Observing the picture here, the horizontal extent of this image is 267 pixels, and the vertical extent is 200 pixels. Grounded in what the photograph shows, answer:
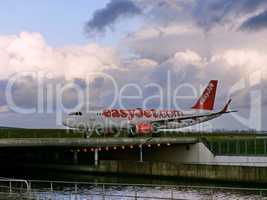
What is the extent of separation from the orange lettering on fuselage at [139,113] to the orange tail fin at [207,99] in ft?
28.8

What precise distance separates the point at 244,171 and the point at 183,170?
9.28 metres

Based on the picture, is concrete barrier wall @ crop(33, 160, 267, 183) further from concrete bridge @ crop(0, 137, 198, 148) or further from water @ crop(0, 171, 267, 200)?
concrete bridge @ crop(0, 137, 198, 148)

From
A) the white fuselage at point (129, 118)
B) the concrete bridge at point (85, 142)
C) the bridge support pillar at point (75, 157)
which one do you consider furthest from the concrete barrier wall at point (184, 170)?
the white fuselage at point (129, 118)

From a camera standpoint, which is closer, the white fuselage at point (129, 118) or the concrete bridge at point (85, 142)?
the concrete bridge at point (85, 142)

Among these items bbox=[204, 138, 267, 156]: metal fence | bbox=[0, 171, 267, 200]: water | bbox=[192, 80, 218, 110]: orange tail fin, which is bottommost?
bbox=[0, 171, 267, 200]: water

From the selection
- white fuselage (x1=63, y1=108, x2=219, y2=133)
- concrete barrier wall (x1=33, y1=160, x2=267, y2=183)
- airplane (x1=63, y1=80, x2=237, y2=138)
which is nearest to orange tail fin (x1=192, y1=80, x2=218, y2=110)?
airplane (x1=63, y1=80, x2=237, y2=138)

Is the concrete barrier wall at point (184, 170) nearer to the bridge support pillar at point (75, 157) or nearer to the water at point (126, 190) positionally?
the water at point (126, 190)

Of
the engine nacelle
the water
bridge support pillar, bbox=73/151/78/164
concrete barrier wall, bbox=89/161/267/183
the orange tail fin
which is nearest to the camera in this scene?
the water

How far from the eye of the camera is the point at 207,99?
123 m

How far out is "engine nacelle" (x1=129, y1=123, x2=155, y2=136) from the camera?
10162 cm

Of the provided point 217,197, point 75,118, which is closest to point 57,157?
point 75,118

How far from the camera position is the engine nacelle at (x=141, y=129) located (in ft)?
333

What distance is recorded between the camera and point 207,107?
400 feet

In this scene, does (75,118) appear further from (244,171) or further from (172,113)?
(244,171)
